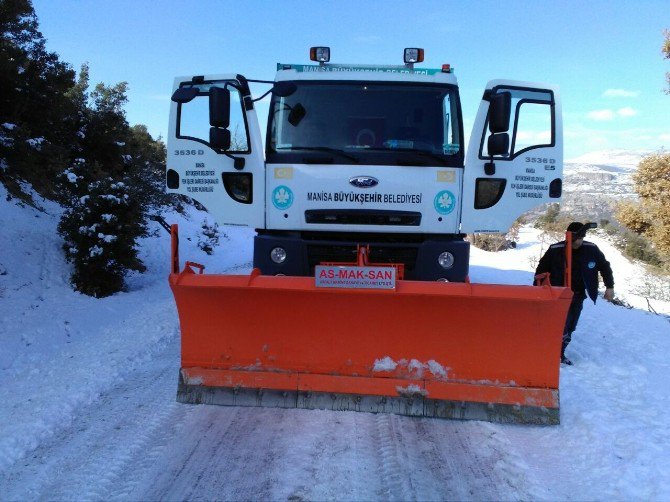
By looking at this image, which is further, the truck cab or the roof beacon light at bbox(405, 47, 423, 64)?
the roof beacon light at bbox(405, 47, 423, 64)

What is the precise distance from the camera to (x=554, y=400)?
3.75 meters

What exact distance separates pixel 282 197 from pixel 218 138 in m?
0.74

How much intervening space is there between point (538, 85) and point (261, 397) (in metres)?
3.49

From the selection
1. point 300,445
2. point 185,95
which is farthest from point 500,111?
point 300,445

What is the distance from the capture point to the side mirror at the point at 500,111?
4.32 meters

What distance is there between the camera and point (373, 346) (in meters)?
3.92

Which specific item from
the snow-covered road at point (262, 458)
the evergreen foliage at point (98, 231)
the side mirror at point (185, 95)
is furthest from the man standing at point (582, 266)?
the evergreen foliage at point (98, 231)

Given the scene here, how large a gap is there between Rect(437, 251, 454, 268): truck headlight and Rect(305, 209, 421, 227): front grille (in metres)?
0.36

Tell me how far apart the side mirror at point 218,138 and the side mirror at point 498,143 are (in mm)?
2263

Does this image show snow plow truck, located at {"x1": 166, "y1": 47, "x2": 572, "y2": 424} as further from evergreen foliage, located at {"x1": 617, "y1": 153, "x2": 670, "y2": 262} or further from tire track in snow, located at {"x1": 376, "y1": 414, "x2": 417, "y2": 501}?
evergreen foliage, located at {"x1": 617, "y1": 153, "x2": 670, "y2": 262}

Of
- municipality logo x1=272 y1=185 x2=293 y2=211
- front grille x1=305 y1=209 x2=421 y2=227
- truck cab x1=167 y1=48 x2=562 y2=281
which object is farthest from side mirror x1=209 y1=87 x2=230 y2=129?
front grille x1=305 y1=209 x2=421 y2=227

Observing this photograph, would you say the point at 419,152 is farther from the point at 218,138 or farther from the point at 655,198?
the point at 655,198

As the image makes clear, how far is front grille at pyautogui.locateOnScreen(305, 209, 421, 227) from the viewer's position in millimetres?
4480

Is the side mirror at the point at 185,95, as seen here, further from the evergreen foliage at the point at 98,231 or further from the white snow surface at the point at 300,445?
the evergreen foliage at the point at 98,231
